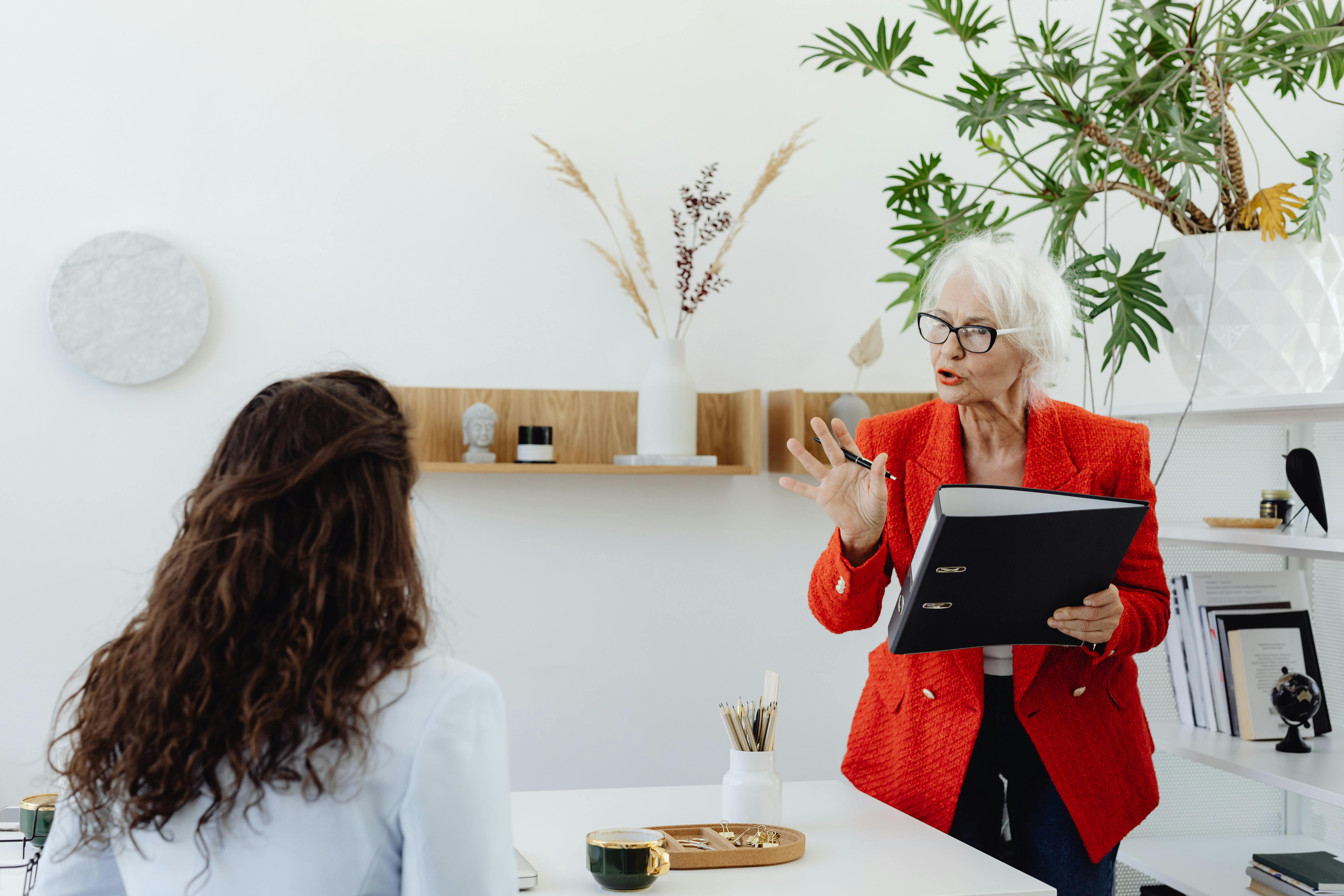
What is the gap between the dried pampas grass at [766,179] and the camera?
2676 millimetres

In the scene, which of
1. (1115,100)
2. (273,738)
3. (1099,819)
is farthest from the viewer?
(1115,100)

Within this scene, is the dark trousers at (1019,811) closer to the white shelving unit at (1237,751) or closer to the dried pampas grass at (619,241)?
the white shelving unit at (1237,751)

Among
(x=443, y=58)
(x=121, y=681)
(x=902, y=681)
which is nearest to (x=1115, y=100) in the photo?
(x=902, y=681)

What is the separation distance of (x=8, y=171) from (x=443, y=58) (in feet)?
3.30

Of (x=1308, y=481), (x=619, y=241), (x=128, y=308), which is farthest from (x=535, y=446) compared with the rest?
(x=1308, y=481)

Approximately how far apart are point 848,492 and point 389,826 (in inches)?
37.0

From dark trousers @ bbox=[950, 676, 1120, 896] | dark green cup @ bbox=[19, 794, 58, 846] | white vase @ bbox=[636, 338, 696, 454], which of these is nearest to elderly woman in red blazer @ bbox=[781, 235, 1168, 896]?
dark trousers @ bbox=[950, 676, 1120, 896]

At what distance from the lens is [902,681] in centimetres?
177

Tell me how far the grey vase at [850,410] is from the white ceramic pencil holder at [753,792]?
1.25 meters

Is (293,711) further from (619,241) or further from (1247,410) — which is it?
(619,241)

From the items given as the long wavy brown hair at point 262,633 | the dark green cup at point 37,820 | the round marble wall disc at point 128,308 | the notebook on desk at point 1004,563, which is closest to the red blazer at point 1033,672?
the notebook on desk at point 1004,563

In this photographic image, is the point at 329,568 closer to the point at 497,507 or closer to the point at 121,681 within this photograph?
the point at 121,681

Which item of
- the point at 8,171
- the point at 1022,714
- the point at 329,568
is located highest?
the point at 8,171

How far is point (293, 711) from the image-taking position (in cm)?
90
